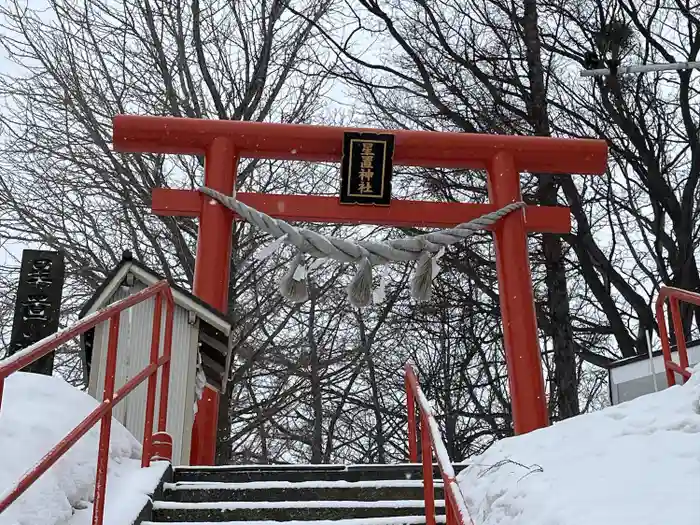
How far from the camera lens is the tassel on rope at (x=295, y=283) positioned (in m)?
6.75

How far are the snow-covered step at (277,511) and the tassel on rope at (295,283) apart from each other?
252 cm

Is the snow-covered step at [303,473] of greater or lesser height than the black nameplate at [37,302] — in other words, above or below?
below

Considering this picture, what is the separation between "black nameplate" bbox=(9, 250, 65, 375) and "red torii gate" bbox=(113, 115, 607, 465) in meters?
1.30

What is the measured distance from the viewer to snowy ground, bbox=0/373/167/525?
11.2ft

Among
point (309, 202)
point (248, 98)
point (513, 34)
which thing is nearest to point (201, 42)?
point (248, 98)

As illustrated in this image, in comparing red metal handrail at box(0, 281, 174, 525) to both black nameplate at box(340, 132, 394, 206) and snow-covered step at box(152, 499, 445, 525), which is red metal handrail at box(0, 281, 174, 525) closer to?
snow-covered step at box(152, 499, 445, 525)

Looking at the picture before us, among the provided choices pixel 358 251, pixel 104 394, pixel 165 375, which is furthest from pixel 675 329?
pixel 104 394

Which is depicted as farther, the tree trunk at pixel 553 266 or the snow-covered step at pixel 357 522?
the tree trunk at pixel 553 266

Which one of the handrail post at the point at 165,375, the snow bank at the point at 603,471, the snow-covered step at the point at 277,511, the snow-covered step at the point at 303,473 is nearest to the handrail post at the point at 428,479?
the snow bank at the point at 603,471

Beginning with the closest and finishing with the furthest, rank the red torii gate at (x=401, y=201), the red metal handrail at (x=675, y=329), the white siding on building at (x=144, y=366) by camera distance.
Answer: the red metal handrail at (x=675, y=329), the white siding on building at (x=144, y=366), the red torii gate at (x=401, y=201)

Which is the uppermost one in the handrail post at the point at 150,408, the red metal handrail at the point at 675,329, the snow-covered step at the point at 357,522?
the red metal handrail at the point at 675,329

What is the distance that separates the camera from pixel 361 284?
22.3 ft

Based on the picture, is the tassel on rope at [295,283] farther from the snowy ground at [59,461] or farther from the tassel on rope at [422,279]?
the snowy ground at [59,461]

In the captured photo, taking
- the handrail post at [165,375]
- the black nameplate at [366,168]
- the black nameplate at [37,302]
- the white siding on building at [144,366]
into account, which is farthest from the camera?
the black nameplate at [366,168]
